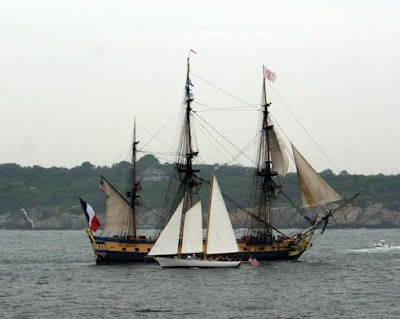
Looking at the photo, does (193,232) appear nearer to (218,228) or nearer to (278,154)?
(218,228)

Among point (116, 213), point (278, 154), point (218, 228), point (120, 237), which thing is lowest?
point (120, 237)

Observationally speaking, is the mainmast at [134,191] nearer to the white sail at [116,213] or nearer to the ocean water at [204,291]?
the white sail at [116,213]

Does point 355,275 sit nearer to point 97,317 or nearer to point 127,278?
point 127,278

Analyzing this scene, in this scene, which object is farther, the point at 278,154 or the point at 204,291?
the point at 278,154

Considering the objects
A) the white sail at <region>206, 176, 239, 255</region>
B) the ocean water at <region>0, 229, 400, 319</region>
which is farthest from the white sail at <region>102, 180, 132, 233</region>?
the white sail at <region>206, 176, 239, 255</region>

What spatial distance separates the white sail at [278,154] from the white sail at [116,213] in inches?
632

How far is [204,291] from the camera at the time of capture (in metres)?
77.6

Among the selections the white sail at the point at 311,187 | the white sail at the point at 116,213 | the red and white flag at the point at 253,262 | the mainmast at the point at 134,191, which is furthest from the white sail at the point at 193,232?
the white sail at the point at 311,187

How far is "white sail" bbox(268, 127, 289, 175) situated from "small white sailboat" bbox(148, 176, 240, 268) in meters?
14.1

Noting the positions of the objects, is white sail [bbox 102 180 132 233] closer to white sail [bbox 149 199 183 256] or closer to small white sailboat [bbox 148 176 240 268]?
small white sailboat [bbox 148 176 240 268]

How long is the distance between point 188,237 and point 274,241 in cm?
1550

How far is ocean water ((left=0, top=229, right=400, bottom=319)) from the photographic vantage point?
6656 centimetres

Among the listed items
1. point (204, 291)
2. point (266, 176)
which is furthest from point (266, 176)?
point (204, 291)

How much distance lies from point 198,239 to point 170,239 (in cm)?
278
